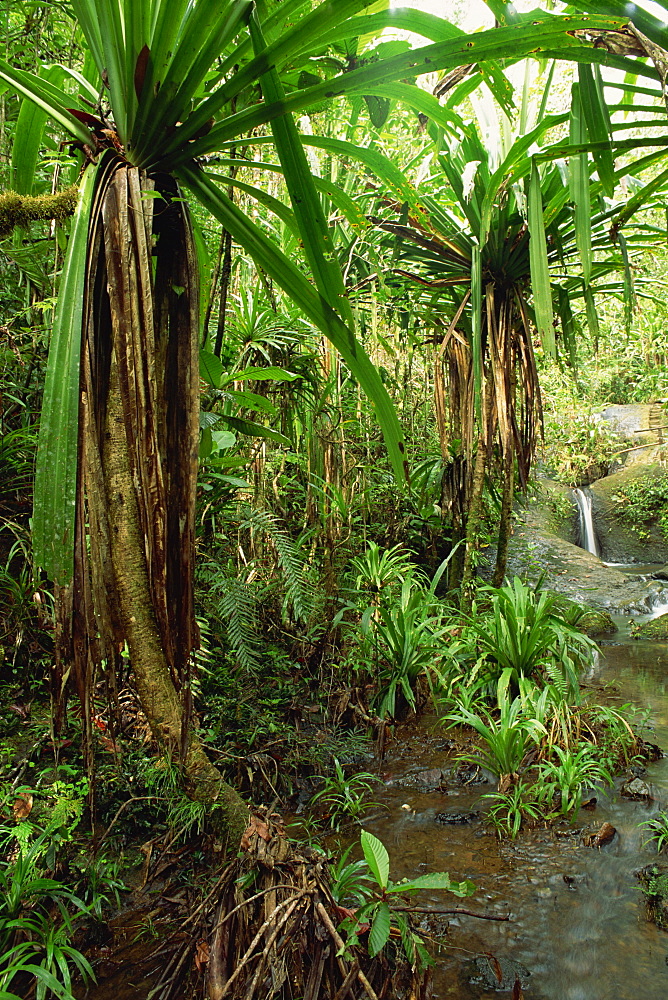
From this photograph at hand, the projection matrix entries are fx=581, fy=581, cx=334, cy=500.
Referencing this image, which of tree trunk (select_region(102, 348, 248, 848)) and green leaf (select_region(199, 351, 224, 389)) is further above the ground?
green leaf (select_region(199, 351, 224, 389))

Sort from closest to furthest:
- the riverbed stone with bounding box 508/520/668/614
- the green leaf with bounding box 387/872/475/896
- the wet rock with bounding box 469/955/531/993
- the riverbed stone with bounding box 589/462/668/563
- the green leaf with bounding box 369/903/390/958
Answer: the green leaf with bounding box 369/903/390/958 < the green leaf with bounding box 387/872/475/896 < the wet rock with bounding box 469/955/531/993 < the riverbed stone with bounding box 508/520/668/614 < the riverbed stone with bounding box 589/462/668/563

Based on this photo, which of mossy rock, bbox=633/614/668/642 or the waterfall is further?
the waterfall

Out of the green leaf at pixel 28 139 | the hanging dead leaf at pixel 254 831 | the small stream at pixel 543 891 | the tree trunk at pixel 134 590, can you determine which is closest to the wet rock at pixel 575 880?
the small stream at pixel 543 891

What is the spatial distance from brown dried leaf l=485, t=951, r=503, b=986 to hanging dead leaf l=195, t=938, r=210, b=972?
2.82 ft

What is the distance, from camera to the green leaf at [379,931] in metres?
1.11

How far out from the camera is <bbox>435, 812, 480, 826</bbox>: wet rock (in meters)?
2.25

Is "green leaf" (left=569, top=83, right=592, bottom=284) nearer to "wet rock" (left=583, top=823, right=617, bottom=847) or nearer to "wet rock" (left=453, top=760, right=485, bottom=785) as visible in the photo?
"wet rock" (left=583, top=823, right=617, bottom=847)

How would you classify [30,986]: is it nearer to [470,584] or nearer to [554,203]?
[470,584]

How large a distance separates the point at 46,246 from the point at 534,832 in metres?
2.70

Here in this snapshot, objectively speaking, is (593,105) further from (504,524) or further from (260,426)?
(504,524)

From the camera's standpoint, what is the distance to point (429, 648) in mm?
3121

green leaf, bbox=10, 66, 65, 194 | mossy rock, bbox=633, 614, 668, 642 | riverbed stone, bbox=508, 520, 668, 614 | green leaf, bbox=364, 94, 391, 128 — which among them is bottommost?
mossy rock, bbox=633, 614, 668, 642

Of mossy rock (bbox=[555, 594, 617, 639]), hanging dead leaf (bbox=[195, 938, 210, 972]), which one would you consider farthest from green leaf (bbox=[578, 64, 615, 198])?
mossy rock (bbox=[555, 594, 617, 639])

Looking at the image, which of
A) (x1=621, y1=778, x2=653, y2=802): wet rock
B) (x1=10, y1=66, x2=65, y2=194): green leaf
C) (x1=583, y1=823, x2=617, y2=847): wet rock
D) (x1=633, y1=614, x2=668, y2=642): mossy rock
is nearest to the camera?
(x1=10, y1=66, x2=65, y2=194): green leaf
